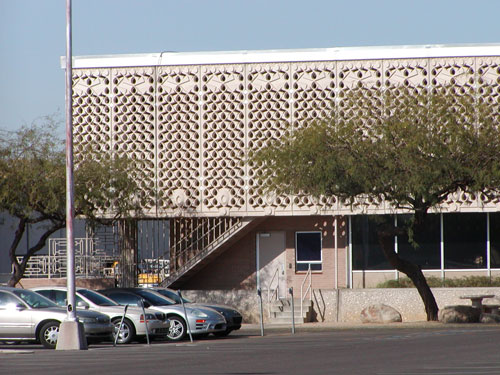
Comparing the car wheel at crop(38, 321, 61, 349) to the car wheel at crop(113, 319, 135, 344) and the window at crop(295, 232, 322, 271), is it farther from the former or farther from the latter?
the window at crop(295, 232, 322, 271)

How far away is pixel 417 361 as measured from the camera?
55.5 ft

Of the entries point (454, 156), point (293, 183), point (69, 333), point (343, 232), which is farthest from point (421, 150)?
point (69, 333)

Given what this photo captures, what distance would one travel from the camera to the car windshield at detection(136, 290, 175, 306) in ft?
86.9

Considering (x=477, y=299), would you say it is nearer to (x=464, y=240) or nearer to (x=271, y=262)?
(x=464, y=240)

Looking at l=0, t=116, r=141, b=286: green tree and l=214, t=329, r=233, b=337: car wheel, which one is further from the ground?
l=0, t=116, r=141, b=286: green tree

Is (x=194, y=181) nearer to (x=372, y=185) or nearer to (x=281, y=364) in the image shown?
(x=372, y=185)

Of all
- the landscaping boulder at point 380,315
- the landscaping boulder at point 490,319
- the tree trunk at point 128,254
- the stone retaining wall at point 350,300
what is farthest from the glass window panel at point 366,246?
the tree trunk at point 128,254

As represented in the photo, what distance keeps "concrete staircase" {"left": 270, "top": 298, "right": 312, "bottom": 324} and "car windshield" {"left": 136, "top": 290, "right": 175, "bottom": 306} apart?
7.87m

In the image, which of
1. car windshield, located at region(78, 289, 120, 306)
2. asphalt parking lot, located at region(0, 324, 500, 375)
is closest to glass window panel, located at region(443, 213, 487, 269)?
asphalt parking lot, located at region(0, 324, 500, 375)

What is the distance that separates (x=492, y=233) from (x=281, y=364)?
21.2m

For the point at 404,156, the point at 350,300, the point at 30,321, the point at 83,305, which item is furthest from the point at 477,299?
the point at 30,321

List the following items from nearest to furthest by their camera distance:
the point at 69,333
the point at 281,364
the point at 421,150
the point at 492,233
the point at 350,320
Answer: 1. the point at 281,364
2. the point at 69,333
3. the point at 421,150
4. the point at 350,320
5. the point at 492,233

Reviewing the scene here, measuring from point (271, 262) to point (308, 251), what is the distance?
58.9 inches

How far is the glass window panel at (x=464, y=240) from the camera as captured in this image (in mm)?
36031
